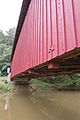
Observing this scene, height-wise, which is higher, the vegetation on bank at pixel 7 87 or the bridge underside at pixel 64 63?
the bridge underside at pixel 64 63

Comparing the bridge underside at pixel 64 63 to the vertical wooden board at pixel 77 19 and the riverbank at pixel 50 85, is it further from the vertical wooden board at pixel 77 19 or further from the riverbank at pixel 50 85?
the riverbank at pixel 50 85

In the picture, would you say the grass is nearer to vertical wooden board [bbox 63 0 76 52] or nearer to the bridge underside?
the bridge underside

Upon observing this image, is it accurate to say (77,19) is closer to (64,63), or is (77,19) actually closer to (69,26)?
(69,26)

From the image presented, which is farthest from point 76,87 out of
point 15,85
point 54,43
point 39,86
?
point 54,43

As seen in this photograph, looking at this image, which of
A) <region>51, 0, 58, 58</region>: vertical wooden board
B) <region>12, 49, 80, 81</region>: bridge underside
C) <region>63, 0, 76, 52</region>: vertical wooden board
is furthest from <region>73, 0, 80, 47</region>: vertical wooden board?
<region>51, 0, 58, 58</region>: vertical wooden board

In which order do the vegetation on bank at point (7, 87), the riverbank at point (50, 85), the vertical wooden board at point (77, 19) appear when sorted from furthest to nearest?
1. the riverbank at point (50, 85)
2. the vegetation on bank at point (7, 87)
3. the vertical wooden board at point (77, 19)

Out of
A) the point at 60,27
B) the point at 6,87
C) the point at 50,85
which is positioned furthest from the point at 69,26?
the point at 50,85

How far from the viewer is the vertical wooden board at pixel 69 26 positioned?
2.08 metres

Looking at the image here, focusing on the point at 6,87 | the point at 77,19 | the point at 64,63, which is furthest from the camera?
the point at 6,87

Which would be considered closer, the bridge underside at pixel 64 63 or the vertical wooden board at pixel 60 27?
the vertical wooden board at pixel 60 27

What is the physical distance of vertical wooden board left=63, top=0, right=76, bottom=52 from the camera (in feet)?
6.82

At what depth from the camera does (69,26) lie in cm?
217

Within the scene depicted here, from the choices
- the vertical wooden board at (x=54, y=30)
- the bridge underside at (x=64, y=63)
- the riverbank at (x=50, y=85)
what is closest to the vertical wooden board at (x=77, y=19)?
the bridge underside at (x=64, y=63)

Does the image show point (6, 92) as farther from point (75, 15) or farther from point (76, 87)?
point (75, 15)
